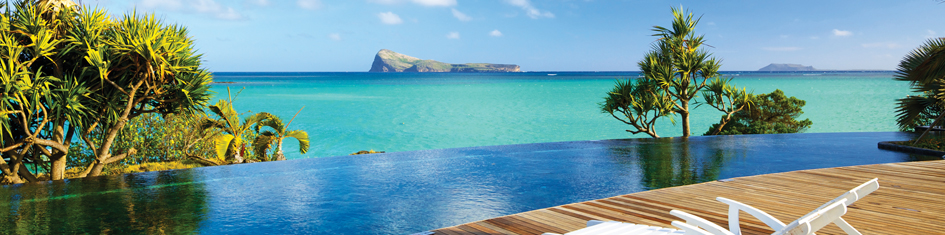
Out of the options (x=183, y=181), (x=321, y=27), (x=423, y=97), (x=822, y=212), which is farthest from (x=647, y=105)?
(x=321, y=27)

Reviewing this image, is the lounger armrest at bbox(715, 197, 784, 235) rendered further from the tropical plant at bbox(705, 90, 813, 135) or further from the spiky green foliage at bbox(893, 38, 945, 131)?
the tropical plant at bbox(705, 90, 813, 135)

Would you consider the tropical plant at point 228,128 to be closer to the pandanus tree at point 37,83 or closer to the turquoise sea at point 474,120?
the pandanus tree at point 37,83

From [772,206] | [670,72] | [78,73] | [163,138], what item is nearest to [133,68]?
[78,73]

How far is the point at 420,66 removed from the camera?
369 feet

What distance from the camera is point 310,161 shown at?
7324mm

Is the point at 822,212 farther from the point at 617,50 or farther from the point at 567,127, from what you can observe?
the point at 617,50

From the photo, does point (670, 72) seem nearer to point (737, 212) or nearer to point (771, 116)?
point (771, 116)

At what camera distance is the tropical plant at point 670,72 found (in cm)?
1077

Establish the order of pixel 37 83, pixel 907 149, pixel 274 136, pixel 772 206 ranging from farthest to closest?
pixel 274 136
pixel 907 149
pixel 37 83
pixel 772 206

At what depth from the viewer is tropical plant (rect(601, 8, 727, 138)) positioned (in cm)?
1077

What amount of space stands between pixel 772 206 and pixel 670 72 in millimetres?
7647

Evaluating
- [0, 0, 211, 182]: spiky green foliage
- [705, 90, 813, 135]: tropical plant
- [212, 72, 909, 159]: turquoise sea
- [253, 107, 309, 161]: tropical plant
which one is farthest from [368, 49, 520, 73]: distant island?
[0, 0, 211, 182]: spiky green foliage

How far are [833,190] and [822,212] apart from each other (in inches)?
97.5

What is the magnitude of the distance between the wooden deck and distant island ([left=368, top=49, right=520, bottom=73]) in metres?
106
